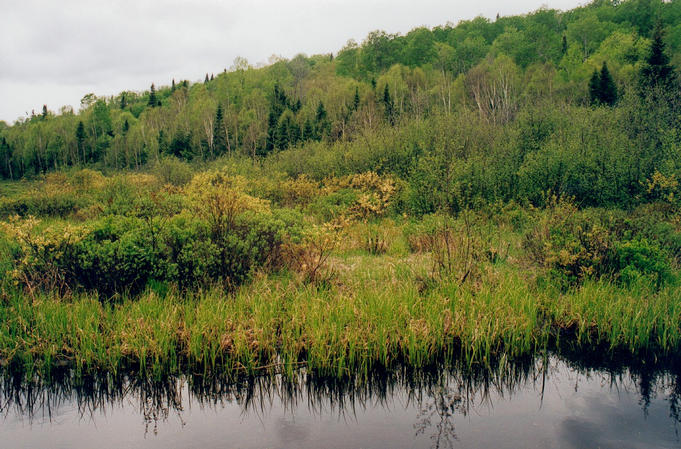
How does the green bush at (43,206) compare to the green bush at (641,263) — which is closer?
the green bush at (641,263)

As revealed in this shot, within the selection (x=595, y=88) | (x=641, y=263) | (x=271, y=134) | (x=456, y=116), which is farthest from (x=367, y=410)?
(x=271, y=134)

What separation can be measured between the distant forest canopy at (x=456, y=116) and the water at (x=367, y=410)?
4966mm

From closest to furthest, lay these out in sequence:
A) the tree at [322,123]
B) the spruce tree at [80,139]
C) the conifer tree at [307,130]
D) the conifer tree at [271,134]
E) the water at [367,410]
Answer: the water at [367,410] → the tree at [322,123] → the conifer tree at [307,130] → the conifer tree at [271,134] → the spruce tree at [80,139]

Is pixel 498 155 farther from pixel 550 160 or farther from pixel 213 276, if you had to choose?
pixel 213 276

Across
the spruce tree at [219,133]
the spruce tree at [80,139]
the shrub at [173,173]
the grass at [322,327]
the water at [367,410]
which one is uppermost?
the spruce tree at [80,139]

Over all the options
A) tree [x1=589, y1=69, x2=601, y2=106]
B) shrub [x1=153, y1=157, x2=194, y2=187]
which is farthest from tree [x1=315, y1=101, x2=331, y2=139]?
tree [x1=589, y1=69, x2=601, y2=106]

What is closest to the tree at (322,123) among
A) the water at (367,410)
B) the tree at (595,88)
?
the tree at (595,88)

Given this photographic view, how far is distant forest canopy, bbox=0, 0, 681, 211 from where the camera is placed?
16.7m

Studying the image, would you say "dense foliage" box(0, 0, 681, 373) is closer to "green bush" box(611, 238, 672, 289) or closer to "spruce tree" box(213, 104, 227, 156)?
"green bush" box(611, 238, 672, 289)

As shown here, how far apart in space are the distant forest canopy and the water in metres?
4.97

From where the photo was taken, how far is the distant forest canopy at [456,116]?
656 inches

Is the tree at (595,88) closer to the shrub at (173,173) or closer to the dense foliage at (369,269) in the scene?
the dense foliage at (369,269)

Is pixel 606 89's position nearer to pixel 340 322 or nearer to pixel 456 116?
pixel 456 116

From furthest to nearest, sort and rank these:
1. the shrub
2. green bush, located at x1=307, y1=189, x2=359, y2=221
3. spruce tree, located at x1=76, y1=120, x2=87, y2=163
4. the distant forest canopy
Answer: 1. spruce tree, located at x1=76, y1=120, x2=87, y2=163
2. the shrub
3. the distant forest canopy
4. green bush, located at x1=307, y1=189, x2=359, y2=221
